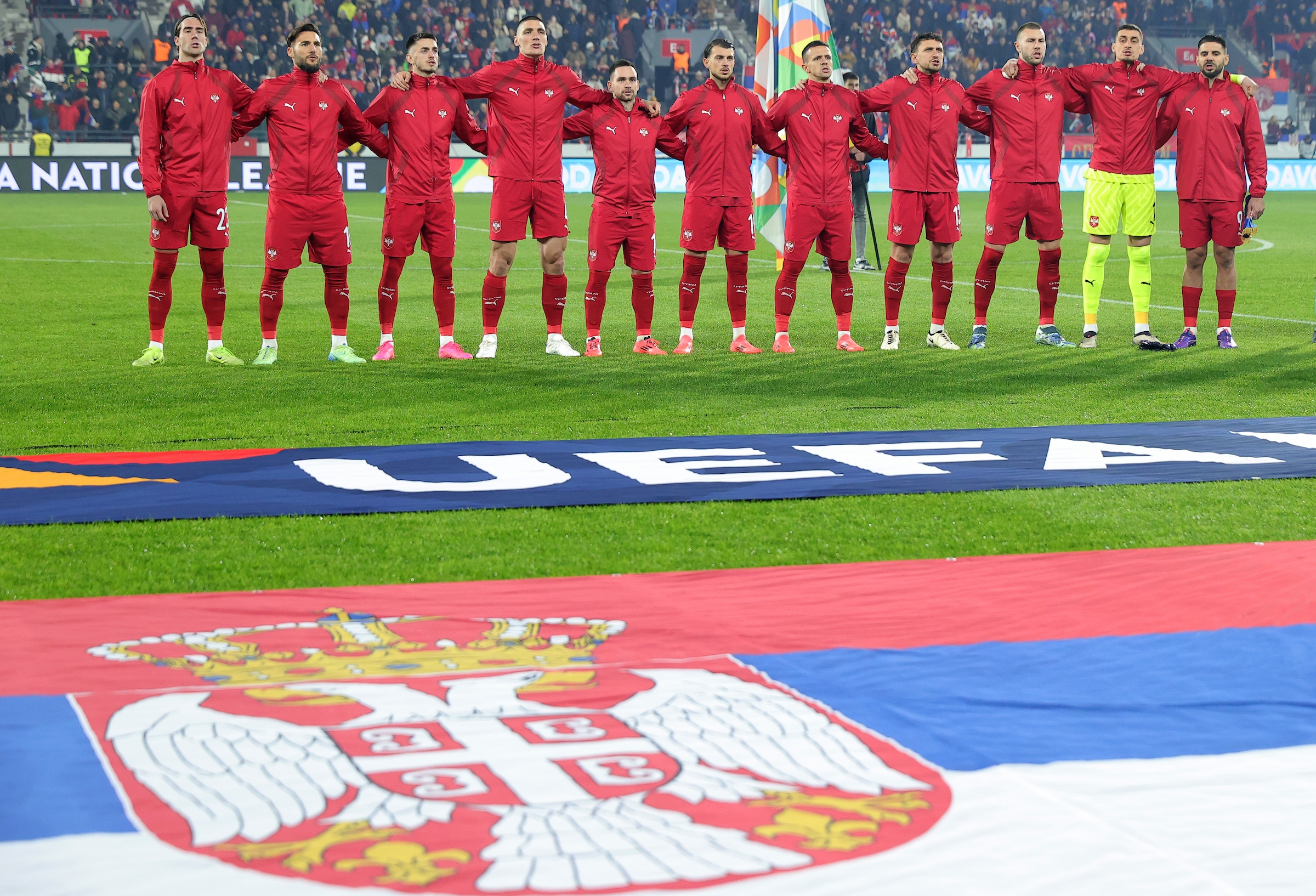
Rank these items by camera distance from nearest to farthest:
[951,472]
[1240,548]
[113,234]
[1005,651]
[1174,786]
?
[1174,786]
[1005,651]
[1240,548]
[951,472]
[113,234]

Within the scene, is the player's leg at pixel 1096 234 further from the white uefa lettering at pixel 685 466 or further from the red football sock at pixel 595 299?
the white uefa lettering at pixel 685 466

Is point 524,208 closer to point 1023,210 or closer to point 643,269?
point 643,269

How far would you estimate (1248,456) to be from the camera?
18.1 feet

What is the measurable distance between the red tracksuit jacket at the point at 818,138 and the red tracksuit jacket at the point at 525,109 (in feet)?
4.12

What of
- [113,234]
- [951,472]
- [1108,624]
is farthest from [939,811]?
[113,234]

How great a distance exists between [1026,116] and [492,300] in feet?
11.7

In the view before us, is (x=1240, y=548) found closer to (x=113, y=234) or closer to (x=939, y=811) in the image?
(x=939, y=811)

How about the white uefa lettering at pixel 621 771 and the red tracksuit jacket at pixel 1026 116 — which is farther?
the red tracksuit jacket at pixel 1026 116

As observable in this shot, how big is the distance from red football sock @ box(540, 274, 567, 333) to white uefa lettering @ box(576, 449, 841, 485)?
3094 millimetres

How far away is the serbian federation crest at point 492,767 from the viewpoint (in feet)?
6.85

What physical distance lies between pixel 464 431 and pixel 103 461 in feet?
4.84

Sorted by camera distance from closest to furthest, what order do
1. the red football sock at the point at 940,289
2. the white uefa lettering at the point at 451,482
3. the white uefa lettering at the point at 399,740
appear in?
the white uefa lettering at the point at 399,740 → the white uefa lettering at the point at 451,482 → the red football sock at the point at 940,289

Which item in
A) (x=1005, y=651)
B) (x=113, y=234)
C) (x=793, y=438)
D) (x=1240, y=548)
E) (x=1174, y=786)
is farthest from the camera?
(x=113, y=234)

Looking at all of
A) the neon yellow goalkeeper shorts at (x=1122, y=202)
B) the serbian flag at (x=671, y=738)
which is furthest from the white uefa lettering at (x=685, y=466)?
the neon yellow goalkeeper shorts at (x=1122, y=202)
